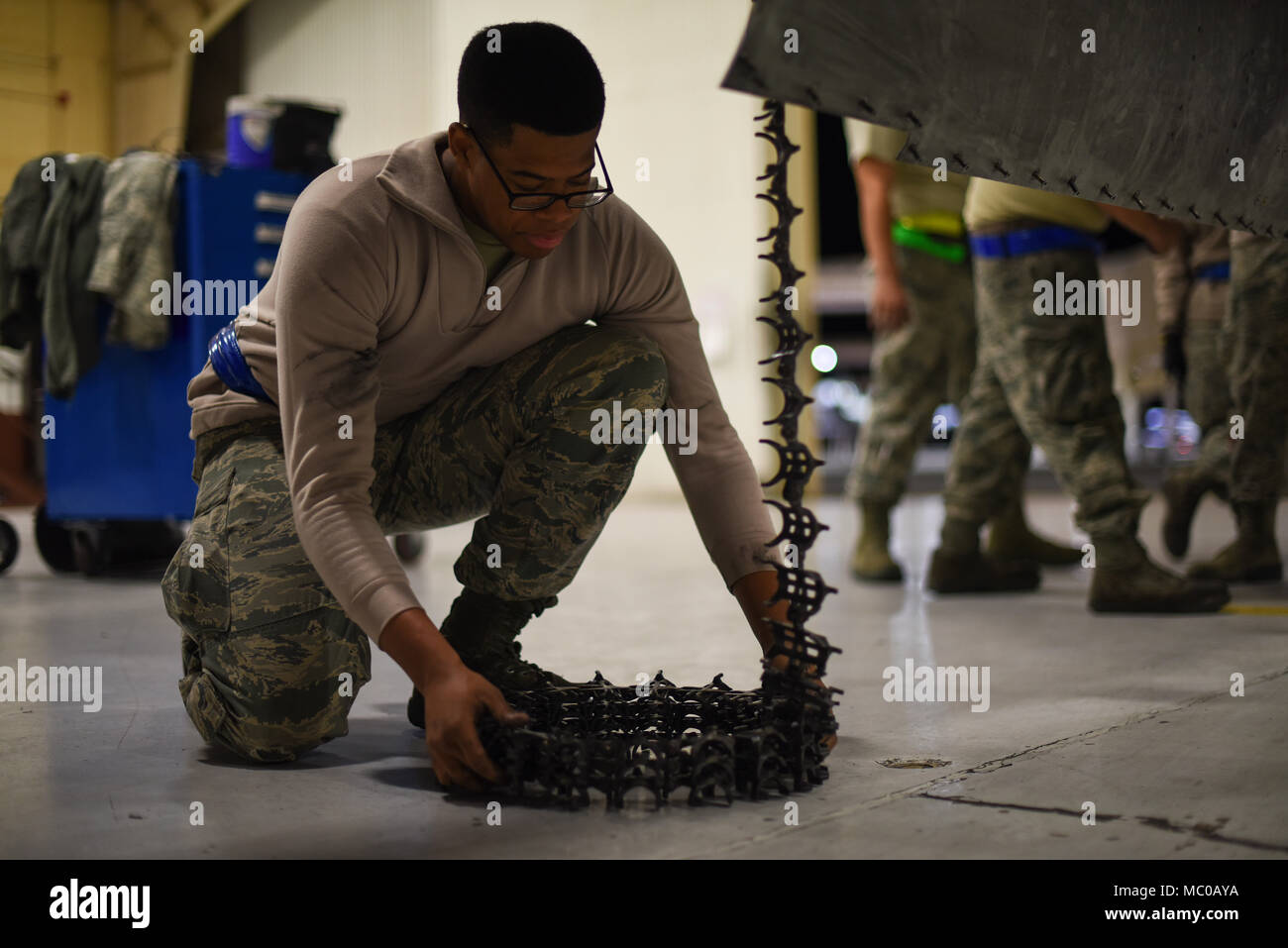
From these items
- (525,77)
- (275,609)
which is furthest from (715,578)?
(525,77)

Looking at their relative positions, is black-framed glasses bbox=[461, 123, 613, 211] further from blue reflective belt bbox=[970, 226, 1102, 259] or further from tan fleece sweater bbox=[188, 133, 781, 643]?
blue reflective belt bbox=[970, 226, 1102, 259]

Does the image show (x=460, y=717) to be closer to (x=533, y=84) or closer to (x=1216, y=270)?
(x=533, y=84)

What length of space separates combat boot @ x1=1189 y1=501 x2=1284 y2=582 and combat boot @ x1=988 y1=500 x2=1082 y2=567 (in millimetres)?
476

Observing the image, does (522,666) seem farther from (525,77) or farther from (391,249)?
(525,77)

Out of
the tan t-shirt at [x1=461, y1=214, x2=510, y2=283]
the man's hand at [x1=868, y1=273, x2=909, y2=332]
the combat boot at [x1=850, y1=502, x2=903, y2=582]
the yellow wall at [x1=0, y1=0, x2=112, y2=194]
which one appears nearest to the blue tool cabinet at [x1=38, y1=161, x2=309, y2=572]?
the man's hand at [x1=868, y1=273, x2=909, y2=332]

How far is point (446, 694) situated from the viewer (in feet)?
4.03

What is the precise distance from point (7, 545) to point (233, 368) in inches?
94.2

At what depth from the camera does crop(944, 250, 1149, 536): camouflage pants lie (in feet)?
8.56

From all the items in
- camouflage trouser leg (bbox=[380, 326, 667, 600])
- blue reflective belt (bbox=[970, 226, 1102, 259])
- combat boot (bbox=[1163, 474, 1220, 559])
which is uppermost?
blue reflective belt (bbox=[970, 226, 1102, 259])

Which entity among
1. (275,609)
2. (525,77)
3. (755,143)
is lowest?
(275,609)

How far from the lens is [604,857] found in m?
1.09

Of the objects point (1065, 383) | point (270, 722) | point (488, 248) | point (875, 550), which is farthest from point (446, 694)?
point (875, 550)

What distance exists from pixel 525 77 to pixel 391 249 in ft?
0.83

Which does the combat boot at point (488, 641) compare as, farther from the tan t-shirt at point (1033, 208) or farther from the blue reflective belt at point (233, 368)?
the tan t-shirt at point (1033, 208)
